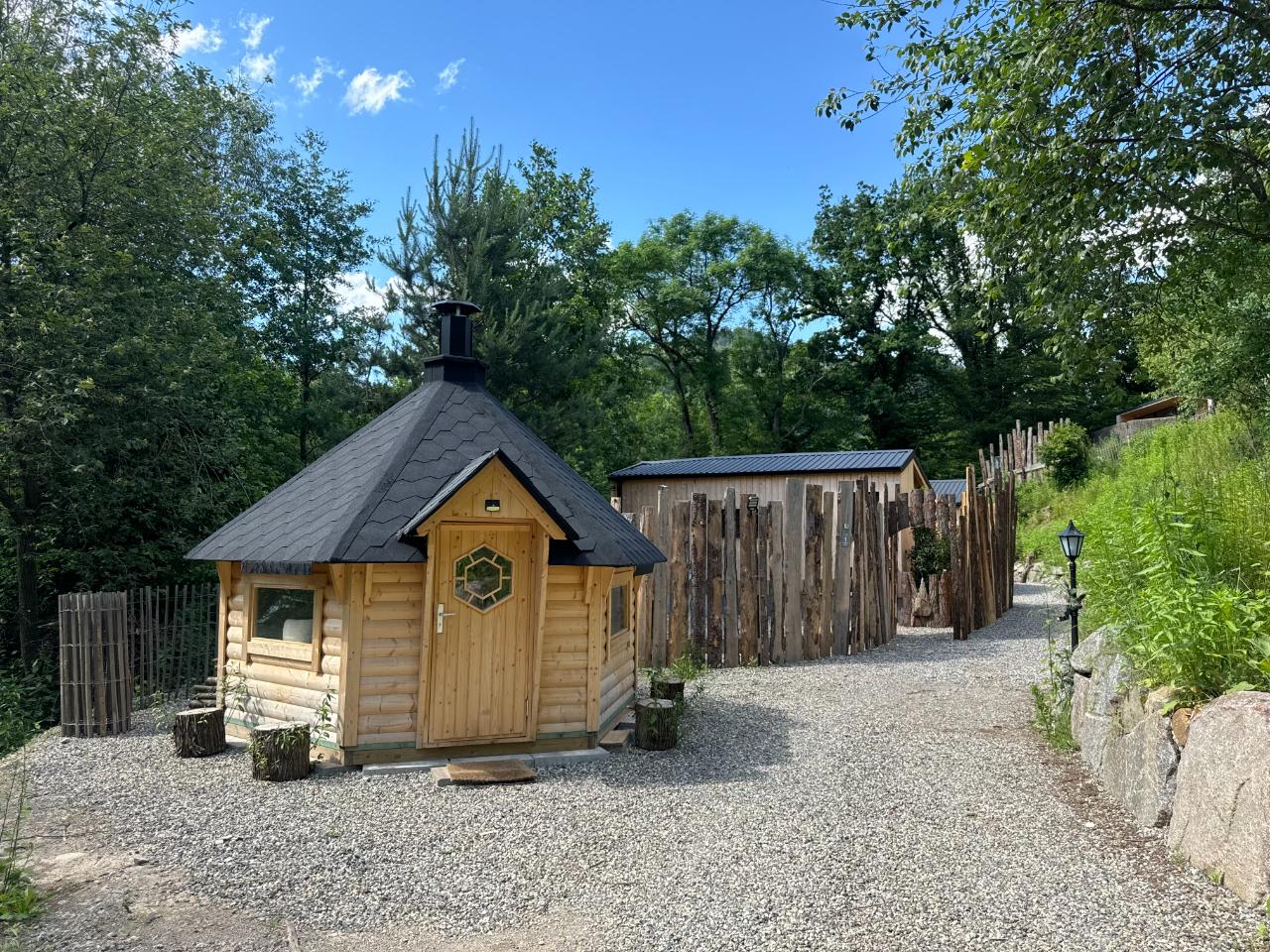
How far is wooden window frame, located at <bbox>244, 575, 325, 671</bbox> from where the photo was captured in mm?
7047

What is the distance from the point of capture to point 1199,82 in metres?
7.76

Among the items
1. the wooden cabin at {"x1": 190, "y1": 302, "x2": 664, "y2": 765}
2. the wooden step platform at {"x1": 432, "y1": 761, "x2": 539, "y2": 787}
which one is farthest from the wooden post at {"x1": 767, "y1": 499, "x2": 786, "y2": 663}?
the wooden step platform at {"x1": 432, "y1": 761, "x2": 539, "y2": 787}

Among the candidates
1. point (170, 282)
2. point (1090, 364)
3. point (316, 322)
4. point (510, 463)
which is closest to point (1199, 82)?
point (1090, 364)

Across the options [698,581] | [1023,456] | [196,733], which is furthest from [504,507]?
[1023,456]

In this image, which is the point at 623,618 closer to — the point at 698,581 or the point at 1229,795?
the point at 698,581

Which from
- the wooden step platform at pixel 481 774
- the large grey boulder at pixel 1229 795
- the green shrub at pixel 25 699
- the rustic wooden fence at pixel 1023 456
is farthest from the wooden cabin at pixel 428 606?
the rustic wooden fence at pixel 1023 456

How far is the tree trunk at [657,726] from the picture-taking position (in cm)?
744

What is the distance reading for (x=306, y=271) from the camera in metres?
23.6

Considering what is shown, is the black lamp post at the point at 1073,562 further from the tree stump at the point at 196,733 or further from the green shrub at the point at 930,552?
the tree stump at the point at 196,733

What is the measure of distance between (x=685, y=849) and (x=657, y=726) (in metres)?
2.31

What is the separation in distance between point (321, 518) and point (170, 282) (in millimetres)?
9878

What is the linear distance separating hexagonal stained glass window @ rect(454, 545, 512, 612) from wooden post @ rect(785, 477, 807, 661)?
5472mm

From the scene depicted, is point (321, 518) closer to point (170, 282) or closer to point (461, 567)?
point (461, 567)

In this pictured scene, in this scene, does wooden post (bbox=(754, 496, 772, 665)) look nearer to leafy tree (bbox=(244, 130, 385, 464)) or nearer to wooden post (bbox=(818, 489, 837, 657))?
wooden post (bbox=(818, 489, 837, 657))
